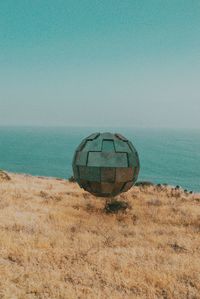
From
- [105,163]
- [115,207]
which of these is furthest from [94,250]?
[115,207]

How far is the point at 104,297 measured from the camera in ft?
28.9

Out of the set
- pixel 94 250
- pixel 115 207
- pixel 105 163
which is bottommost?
pixel 115 207

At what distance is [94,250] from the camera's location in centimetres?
1298

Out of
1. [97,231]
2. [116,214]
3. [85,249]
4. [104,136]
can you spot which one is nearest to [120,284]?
[85,249]

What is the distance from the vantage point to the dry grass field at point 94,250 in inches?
372

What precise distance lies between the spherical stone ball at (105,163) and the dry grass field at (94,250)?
190 cm

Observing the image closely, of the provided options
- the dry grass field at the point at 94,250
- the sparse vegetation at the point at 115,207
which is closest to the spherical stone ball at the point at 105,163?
the dry grass field at the point at 94,250

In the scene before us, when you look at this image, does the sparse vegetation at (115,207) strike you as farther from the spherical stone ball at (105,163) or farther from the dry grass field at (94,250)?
the spherical stone ball at (105,163)

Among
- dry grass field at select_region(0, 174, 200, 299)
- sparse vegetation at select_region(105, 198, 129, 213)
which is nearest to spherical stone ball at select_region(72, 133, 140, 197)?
dry grass field at select_region(0, 174, 200, 299)

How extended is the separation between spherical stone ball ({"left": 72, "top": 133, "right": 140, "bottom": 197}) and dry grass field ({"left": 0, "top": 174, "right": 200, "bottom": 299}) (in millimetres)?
1899

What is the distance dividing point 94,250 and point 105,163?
4404 mm

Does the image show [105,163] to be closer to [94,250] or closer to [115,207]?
[94,250]

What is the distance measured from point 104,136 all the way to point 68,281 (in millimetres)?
7971

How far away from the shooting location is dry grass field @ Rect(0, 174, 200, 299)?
945 centimetres
